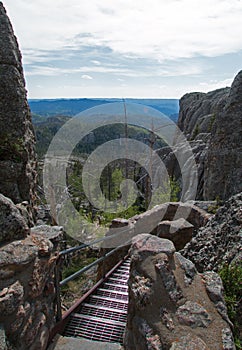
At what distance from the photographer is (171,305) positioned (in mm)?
3154

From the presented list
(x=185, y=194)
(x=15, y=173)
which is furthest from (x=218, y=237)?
(x=185, y=194)

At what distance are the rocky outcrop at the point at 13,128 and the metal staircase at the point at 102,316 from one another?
4.36 meters

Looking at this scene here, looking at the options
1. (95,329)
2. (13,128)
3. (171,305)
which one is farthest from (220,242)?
(13,128)

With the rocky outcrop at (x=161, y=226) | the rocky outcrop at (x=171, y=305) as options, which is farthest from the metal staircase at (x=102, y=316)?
the rocky outcrop at (x=161, y=226)

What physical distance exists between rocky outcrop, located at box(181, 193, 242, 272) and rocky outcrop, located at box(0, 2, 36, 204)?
5438 millimetres

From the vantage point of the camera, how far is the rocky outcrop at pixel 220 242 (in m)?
4.26

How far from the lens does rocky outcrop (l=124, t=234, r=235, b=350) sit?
2.91 meters

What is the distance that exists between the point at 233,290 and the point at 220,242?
4.81ft

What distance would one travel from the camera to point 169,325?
9.89 ft

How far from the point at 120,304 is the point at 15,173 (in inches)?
202

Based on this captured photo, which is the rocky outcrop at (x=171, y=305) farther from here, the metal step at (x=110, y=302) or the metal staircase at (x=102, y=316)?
the metal step at (x=110, y=302)

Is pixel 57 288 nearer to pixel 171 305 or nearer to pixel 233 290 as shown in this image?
pixel 171 305

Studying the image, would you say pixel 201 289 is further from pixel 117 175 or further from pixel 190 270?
pixel 117 175

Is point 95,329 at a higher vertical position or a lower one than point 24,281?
lower
